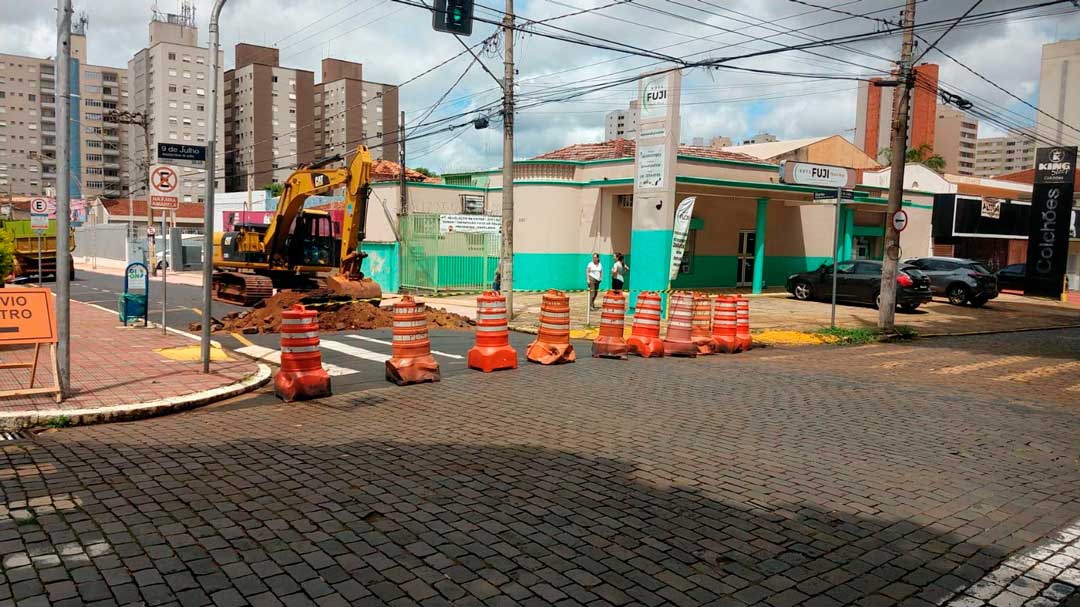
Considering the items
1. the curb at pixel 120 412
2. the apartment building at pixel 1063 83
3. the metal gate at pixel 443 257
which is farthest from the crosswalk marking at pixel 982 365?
the apartment building at pixel 1063 83

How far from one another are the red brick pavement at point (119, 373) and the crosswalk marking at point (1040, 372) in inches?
466

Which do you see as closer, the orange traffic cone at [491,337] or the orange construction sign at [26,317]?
the orange construction sign at [26,317]

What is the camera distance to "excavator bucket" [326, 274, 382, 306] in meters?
19.5

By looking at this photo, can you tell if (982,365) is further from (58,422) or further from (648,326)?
(58,422)

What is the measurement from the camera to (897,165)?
18.0m

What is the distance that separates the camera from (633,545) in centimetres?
471

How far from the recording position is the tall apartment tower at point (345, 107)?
338ft

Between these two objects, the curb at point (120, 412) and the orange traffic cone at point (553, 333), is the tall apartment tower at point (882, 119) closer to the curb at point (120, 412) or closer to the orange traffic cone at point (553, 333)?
the orange traffic cone at point (553, 333)

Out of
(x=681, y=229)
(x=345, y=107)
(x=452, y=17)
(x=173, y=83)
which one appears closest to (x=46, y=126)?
(x=173, y=83)

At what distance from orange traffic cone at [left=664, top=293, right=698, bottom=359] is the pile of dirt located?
6.14 metres

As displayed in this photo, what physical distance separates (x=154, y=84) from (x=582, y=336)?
9968 centimetres

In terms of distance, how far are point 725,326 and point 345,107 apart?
9771 cm

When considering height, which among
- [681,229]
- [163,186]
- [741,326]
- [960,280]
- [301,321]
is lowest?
[741,326]

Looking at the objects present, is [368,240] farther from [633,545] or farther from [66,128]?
[633,545]
